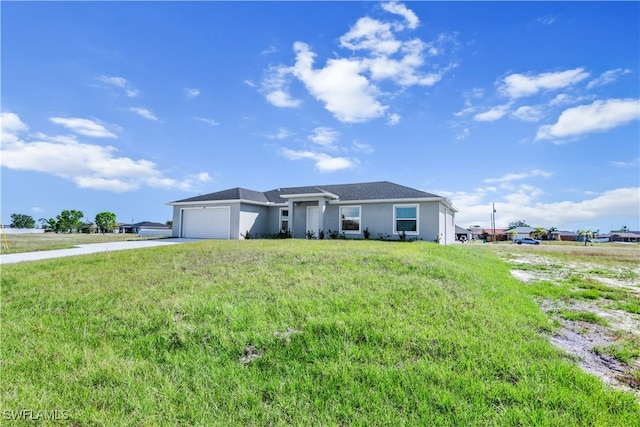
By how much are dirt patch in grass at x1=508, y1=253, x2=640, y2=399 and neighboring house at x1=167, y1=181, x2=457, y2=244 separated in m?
8.36

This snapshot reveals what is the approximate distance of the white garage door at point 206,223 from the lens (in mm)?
19000

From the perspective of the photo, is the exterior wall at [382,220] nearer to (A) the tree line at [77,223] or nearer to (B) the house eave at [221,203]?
(B) the house eave at [221,203]

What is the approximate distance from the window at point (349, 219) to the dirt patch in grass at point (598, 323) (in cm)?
1023

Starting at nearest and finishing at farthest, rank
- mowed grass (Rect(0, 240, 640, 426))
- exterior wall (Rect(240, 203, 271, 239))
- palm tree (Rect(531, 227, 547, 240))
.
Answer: mowed grass (Rect(0, 240, 640, 426))
exterior wall (Rect(240, 203, 271, 239))
palm tree (Rect(531, 227, 547, 240))

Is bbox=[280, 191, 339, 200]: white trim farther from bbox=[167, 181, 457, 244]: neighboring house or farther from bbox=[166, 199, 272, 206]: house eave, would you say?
bbox=[166, 199, 272, 206]: house eave

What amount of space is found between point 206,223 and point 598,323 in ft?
63.5

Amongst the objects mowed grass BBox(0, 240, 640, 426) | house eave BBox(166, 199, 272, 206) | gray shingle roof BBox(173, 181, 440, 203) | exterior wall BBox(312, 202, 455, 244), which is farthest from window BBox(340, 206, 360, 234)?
mowed grass BBox(0, 240, 640, 426)

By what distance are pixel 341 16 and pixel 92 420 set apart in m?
11.2

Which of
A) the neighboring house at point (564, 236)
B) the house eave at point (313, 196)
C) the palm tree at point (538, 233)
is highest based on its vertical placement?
the house eave at point (313, 196)

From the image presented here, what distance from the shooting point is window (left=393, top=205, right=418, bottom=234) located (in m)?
16.4

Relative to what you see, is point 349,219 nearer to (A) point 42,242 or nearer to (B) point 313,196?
(B) point 313,196

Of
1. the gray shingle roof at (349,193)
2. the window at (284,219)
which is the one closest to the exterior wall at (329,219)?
the window at (284,219)

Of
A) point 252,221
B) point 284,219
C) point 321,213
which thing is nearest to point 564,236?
point 321,213

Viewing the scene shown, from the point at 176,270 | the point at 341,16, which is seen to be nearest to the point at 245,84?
the point at 341,16
